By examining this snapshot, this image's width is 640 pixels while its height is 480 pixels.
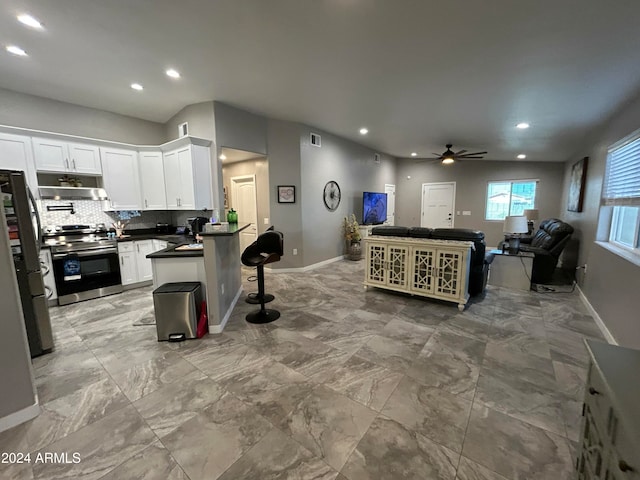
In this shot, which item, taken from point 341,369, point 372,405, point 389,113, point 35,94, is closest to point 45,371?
point 341,369

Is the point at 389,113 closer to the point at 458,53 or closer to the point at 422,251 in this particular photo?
the point at 458,53

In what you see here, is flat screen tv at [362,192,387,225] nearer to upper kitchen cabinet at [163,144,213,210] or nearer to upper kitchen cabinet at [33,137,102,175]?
upper kitchen cabinet at [163,144,213,210]

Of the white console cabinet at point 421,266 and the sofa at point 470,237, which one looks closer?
the white console cabinet at point 421,266

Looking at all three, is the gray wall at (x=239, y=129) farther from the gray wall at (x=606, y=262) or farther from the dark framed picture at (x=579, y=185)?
the dark framed picture at (x=579, y=185)

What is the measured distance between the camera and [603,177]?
3.77 m

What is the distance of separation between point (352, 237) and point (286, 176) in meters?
2.41

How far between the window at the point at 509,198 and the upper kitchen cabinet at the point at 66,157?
31.6 ft

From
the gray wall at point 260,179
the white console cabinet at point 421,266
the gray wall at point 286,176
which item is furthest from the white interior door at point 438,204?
the gray wall at point 260,179

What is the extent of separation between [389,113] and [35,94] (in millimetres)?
5458

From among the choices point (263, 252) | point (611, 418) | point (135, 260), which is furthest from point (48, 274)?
point (611, 418)

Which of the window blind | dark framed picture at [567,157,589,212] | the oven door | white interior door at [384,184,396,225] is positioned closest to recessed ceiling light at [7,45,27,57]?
the oven door

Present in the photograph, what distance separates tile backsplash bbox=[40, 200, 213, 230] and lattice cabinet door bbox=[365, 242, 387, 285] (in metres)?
2.90

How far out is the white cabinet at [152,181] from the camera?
4.76 m

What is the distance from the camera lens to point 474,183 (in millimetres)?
8195
